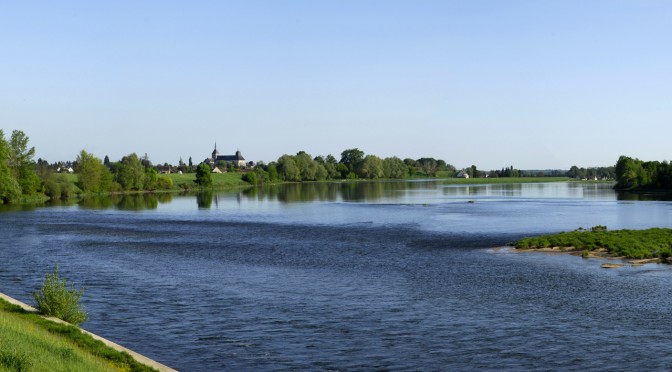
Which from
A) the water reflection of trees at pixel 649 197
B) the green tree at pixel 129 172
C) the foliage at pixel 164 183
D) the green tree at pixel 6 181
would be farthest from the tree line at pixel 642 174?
the green tree at pixel 6 181

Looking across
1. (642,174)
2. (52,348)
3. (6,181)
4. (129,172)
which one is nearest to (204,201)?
(6,181)

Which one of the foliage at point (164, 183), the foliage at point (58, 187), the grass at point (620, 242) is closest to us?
the grass at point (620, 242)

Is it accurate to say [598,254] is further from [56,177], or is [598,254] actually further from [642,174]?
[642,174]

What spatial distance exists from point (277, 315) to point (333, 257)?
774 inches

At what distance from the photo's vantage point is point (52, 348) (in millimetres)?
18391

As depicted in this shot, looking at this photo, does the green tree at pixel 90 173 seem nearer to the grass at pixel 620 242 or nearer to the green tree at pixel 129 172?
the green tree at pixel 129 172

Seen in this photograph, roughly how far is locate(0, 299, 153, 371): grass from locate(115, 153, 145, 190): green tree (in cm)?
14988

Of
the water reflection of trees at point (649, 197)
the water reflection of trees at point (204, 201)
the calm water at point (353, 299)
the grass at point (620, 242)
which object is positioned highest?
the water reflection of trees at point (204, 201)

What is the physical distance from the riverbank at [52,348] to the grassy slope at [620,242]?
127ft

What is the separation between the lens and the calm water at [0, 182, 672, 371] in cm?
2430

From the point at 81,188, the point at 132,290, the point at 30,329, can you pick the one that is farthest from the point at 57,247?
the point at 81,188

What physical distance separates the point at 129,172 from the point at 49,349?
158 metres

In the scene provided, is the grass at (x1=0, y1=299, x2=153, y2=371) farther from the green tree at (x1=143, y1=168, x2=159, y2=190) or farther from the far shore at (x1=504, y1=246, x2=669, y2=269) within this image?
the green tree at (x1=143, y1=168, x2=159, y2=190)

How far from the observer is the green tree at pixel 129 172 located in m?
168
